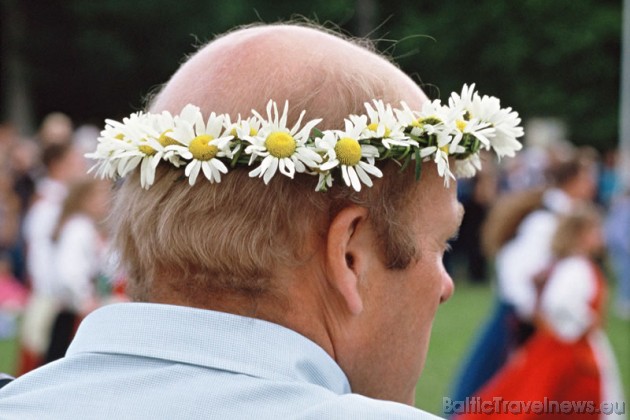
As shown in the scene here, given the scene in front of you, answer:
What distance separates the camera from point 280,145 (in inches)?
57.1

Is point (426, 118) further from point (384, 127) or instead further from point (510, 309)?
point (510, 309)

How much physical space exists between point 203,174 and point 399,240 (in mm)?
321

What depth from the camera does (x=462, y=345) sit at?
37.8 ft

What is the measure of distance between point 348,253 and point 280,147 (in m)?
0.19

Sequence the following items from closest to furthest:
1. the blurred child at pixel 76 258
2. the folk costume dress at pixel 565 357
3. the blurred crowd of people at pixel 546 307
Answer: the folk costume dress at pixel 565 357, the blurred crowd of people at pixel 546 307, the blurred child at pixel 76 258

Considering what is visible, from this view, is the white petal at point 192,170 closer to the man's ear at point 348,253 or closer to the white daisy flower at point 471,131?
the man's ear at point 348,253

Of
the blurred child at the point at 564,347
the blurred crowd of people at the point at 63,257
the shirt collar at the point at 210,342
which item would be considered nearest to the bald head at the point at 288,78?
the shirt collar at the point at 210,342

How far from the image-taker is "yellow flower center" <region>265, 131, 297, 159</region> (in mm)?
1450

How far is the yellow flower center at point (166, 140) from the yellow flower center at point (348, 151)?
0.85 ft

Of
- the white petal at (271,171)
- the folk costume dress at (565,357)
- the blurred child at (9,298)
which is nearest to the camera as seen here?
the white petal at (271,171)

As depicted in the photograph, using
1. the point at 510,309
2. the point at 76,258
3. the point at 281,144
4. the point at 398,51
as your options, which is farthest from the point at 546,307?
the point at 398,51

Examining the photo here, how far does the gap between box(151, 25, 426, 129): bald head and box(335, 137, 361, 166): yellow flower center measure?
5cm

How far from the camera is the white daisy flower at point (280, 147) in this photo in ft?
4.75

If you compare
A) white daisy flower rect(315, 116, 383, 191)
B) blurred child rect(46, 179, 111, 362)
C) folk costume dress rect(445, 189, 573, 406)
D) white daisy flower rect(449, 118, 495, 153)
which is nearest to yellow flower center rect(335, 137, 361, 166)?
white daisy flower rect(315, 116, 383, 191)
